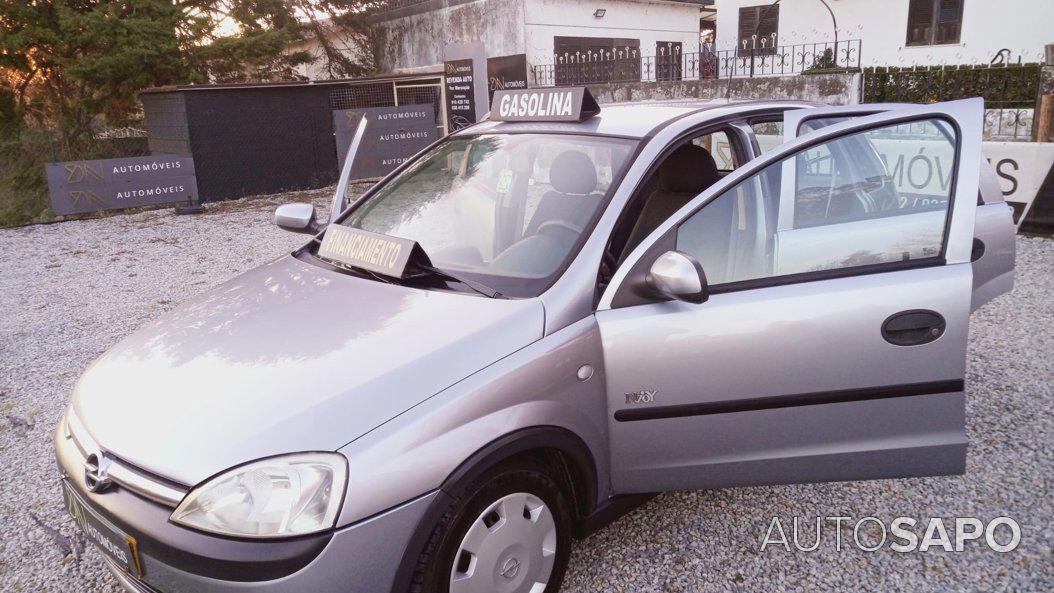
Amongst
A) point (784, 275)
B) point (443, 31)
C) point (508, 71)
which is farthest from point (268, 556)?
point (443, 31)

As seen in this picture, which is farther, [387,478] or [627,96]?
[627,96]

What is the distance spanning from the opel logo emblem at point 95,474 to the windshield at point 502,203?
52.4 inches

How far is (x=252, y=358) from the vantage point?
2398 millimetres

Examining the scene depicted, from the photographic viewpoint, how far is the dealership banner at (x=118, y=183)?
11961 mm

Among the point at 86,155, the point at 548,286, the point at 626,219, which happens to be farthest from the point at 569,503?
the point at 86,155

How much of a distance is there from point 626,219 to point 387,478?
1432 millimetres

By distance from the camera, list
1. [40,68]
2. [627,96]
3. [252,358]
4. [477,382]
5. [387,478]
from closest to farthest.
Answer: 1. [387,478]
2. [477,382]
3. [252,358]
4. [627,96]
5. [40,68]

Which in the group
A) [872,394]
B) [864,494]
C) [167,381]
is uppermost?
[167,381]

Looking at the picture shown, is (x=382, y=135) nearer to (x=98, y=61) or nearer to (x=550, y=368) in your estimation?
Answer: (x=98, y=61)

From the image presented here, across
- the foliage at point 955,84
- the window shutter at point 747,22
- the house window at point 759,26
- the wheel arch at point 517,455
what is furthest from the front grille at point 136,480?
the window shutter at point 747,22

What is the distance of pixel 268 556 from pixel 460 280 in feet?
3.94

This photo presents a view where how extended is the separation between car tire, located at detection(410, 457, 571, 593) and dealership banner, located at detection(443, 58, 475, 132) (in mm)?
13791

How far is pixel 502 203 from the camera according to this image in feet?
10.9

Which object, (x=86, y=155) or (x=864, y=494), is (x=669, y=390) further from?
(x=86, y=155)
